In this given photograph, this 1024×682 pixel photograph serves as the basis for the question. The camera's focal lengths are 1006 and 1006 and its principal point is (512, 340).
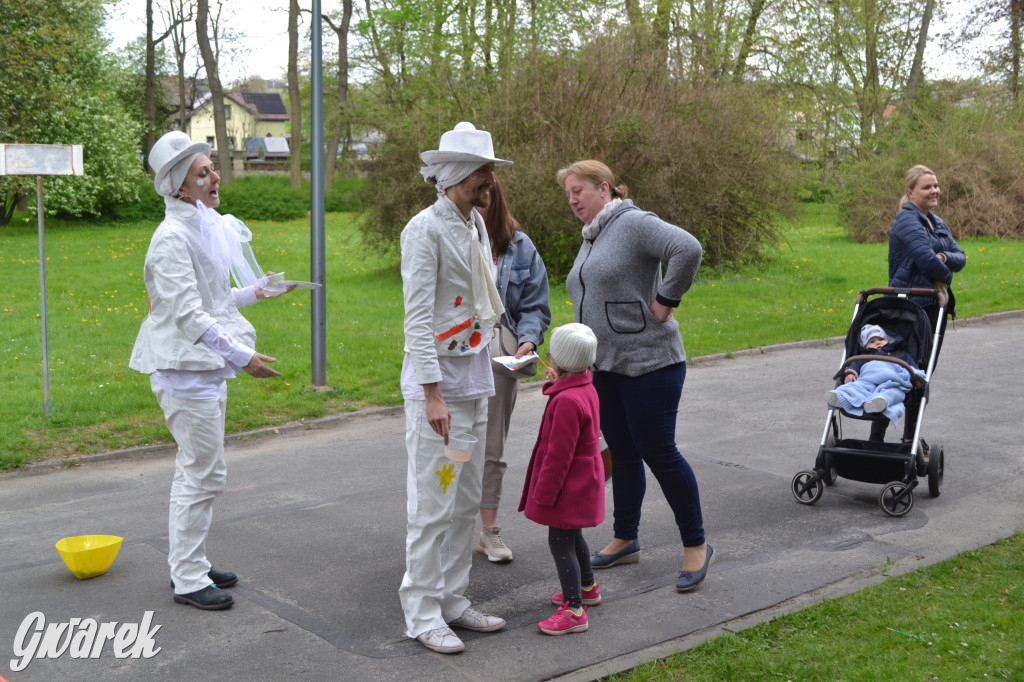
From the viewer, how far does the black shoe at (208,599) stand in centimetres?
475

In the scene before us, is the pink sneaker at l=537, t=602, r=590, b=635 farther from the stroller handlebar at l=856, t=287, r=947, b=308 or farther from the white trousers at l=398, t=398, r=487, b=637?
the stroller handlebar at l=856, t=287, r=947, b=308

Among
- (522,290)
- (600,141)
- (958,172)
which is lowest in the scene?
(522,290)

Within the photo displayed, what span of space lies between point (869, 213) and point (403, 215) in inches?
613

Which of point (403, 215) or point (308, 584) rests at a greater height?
point (403, 215)

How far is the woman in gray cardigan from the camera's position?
190 inches

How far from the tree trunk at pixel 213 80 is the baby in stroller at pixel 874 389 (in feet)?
108

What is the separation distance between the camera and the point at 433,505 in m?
4.30

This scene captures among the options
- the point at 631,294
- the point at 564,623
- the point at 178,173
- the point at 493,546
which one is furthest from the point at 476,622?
the point at 178,173

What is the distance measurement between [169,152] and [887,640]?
386 cm

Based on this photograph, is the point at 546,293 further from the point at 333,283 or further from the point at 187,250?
the point at 333,283

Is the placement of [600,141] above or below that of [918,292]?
above

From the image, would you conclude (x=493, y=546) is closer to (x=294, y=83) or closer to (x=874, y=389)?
(x=874, y=389)

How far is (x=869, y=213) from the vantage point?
28391mm

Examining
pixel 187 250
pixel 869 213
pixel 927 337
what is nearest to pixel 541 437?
pixel 187 250
